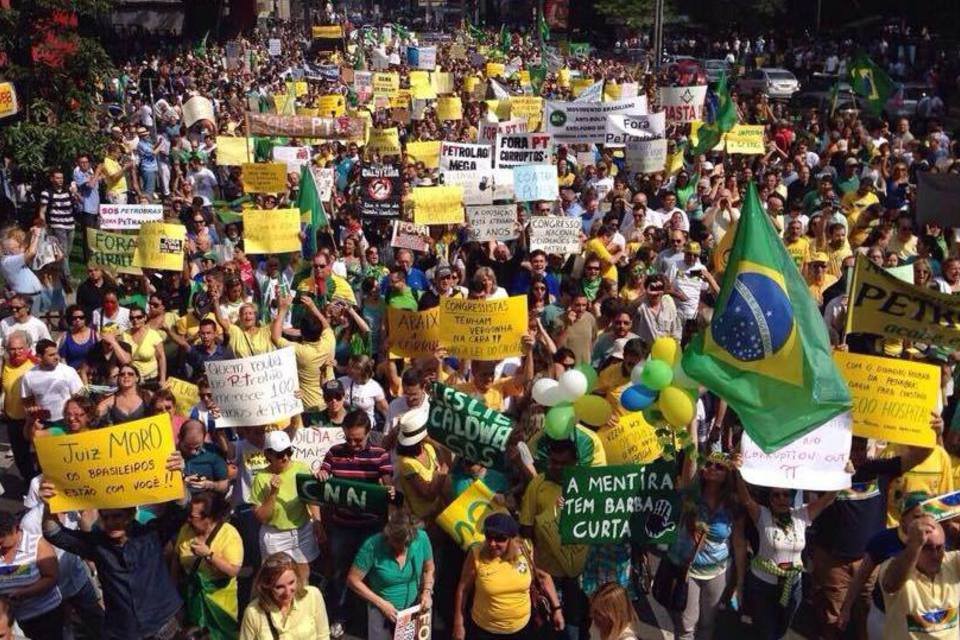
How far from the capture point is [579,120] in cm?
1541

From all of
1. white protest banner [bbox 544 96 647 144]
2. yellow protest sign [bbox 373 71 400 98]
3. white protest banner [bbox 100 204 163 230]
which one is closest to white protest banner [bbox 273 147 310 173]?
white protest banner [bbox 544 96 647 144]

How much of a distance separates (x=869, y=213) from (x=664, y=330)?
13.9 ft

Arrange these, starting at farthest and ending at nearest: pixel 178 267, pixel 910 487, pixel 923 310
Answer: pixel 178 267 → pixel 923 310 → pixel 910 487

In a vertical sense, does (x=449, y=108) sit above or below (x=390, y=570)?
above

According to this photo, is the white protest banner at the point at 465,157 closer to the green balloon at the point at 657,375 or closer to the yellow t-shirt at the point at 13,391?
the yellow t-shirt at the point at 13,391

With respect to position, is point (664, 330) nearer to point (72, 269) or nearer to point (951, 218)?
point (951, 218)

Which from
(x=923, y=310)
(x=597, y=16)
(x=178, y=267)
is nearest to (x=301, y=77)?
(x=178, y=267)

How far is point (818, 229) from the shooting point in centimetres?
1127

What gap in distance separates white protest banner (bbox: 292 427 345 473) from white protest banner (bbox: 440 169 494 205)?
267 inches

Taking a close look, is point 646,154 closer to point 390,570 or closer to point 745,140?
point 745,140

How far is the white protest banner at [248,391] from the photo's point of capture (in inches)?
277

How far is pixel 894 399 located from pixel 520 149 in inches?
321

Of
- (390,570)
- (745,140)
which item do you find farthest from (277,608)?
(745,140)

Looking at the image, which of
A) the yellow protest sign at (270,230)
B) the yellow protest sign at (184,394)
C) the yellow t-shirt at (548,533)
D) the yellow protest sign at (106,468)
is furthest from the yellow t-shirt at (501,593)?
the yellow protest sign at (270,230)
